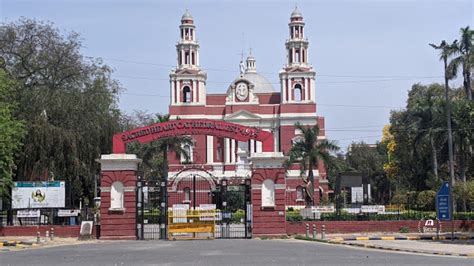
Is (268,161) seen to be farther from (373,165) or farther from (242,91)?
(373,165)

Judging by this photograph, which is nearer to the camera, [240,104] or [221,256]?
[221,256]

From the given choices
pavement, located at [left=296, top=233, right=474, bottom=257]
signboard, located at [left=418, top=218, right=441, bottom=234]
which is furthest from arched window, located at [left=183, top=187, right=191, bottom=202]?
pavement, located at [left=296, top=233, right=474, bottom=257]

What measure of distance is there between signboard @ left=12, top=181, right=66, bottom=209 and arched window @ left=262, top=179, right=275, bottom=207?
35.0 ft

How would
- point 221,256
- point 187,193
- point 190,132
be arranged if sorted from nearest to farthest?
point 221,256 → point 190,132 → point 187,193

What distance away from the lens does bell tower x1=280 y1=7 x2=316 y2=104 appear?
92.1 metres

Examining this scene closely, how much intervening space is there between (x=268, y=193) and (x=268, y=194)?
0.16ft

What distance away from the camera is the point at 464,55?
5531cm

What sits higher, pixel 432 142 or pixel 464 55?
pixel 464 55

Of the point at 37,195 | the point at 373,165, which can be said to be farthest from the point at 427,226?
the point at 373,165

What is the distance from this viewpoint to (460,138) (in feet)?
189

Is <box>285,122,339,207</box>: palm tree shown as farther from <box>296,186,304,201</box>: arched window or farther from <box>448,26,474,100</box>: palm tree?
<box>296,186,304,201</box>: arched window

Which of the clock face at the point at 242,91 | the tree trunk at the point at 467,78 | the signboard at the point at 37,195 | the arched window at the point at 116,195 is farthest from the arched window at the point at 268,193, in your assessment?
the clock face at the point at 242,91

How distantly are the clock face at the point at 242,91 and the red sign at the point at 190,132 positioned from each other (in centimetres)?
5568

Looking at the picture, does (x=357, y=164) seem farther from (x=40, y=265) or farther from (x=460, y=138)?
(x=40, y=265)
